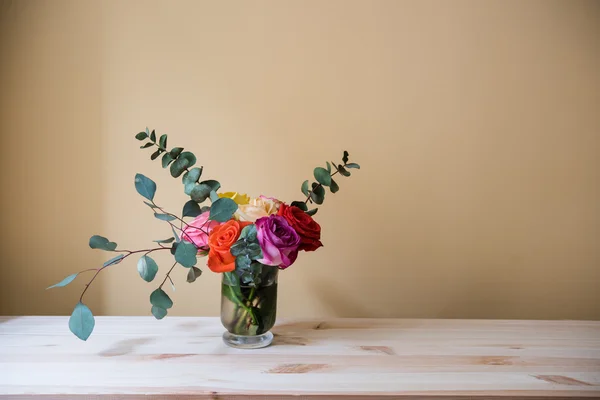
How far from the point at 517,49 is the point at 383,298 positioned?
0.89 meters

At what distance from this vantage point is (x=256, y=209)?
1.06 metres

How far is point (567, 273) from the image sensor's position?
4.94ft

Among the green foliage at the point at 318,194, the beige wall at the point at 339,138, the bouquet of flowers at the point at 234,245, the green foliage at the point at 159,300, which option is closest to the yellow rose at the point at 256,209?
the bouquet of flowers at the point at 234,245

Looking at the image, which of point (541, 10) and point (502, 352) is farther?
point (541, 10)

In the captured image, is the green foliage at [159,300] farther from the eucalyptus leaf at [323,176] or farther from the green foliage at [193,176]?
the eucalyptus leaf at [323,176]

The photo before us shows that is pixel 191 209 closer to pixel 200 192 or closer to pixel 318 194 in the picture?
pixel 200 192

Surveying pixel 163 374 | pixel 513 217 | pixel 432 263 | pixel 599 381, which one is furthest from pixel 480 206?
pixel 163 374

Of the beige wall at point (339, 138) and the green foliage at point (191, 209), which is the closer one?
the green foliage at point (191, 209)

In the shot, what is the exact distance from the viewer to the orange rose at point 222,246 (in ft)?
3.31

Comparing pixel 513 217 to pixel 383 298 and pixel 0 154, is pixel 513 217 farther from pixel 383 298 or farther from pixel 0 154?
pixel 0 154

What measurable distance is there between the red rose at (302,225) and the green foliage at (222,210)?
117 millimetres

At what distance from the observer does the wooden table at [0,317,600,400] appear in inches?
35.2

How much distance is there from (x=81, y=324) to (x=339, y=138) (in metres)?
0.87

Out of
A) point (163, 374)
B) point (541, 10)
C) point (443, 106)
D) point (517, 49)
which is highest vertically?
point (541, 10)
